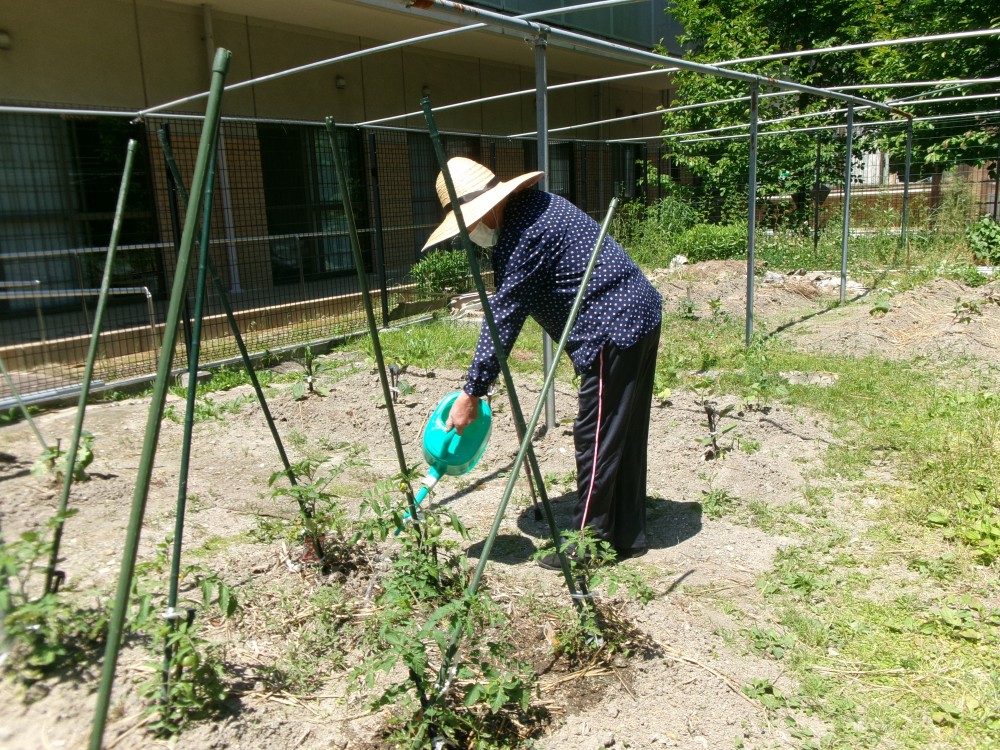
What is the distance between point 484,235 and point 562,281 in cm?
35

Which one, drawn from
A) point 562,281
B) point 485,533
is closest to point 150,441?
point 562,281

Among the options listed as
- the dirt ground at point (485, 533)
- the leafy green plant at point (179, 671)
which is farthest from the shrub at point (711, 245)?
the leafy green plant at point (179, 671)

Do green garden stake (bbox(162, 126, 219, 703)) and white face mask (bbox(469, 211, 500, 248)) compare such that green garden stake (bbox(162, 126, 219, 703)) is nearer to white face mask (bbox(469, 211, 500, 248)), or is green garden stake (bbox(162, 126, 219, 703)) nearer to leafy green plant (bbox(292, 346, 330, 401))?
white face mask (bbox(469, 211, 500, 248))

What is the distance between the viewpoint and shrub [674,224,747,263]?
12492 mm

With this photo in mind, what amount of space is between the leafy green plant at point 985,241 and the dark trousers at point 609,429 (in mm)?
9982

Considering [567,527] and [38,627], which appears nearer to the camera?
[38,627]

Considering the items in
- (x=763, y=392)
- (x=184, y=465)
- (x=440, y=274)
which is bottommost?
(x=763, y=392)

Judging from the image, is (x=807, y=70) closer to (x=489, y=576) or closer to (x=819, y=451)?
(x=819, y=451)

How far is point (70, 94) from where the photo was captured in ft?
25.6

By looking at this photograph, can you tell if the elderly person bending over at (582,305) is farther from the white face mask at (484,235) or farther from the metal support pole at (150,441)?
the metal support pole at (150,441)

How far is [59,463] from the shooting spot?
4.18 m

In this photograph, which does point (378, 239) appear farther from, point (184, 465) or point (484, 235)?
point (184, 465)

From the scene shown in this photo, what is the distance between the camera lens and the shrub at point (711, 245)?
41.0ft

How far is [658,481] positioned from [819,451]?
104 centimetres
